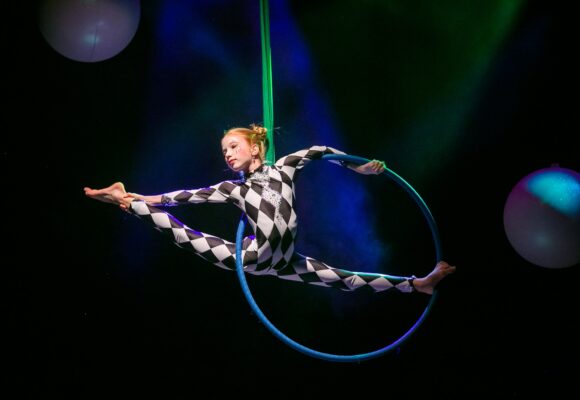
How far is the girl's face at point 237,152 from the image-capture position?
2.85 m

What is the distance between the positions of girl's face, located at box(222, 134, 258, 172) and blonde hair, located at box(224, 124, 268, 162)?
0.03 metres

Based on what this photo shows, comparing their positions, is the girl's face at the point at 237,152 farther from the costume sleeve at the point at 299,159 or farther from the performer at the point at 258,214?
the costume sleeve at the point at 299,159

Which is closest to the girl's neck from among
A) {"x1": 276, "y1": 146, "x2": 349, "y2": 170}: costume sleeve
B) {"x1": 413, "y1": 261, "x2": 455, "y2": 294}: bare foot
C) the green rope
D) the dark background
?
{"x1": 276, "y1": 146, "x2": 349, "y2": 170}: costume sleeve

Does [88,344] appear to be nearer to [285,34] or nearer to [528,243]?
[285,34]

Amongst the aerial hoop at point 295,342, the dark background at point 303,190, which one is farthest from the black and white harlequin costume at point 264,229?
the dark background at point 303,190

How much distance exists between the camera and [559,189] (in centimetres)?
296

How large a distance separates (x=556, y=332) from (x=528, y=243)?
36.1 inches

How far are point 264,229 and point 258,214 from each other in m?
0.09

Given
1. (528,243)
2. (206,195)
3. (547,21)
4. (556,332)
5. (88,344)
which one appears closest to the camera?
(206,195)

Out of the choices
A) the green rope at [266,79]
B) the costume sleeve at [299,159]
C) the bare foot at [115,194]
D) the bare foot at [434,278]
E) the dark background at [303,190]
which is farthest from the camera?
the dark background at [303,190]

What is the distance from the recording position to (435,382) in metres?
3.47

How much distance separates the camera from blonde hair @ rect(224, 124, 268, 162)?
2904mm

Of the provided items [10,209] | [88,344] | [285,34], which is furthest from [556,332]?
[10,209]

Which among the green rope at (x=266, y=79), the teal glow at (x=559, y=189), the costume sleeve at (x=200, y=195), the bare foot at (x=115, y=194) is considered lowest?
the teal glow at (x=559, y=189)
